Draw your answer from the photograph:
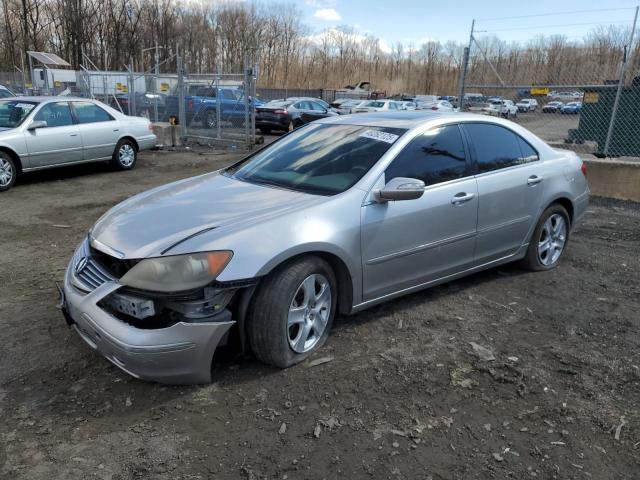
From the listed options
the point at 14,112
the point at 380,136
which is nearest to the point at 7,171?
the point at 14,112

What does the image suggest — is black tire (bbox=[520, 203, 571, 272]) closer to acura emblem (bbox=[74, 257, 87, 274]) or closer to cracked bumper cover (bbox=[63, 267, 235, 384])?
cracked bumper cover (bbox=[63, 267, 235, 384])

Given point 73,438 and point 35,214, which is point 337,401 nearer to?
point 73,438

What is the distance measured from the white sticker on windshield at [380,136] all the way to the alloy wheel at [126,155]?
26.4 ft

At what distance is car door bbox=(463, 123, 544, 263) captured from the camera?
4.34 m

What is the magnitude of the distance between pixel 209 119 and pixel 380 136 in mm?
12363

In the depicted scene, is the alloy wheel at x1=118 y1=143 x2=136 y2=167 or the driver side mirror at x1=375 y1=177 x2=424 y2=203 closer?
the driver side mirror at x1=375 y1=177 x2=424 y2=203

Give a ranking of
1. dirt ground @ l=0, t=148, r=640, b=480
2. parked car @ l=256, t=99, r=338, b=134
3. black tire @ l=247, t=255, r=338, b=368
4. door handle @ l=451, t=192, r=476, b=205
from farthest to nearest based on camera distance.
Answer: parked car @ l=256, t=99, r=338, b=134 → door handle @ l=451, t=192, r=476, b=205 → black tire @ l=247, t=255, r=338, b=368 → dirt ground @ l=0, t=148, r=640, b=480

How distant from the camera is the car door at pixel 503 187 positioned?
434 cm

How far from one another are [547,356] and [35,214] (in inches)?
263

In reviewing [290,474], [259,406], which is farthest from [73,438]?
[290,474]

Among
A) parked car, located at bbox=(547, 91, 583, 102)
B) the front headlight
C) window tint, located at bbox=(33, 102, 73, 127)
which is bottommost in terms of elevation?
the front headlight

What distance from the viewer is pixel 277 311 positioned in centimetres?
305

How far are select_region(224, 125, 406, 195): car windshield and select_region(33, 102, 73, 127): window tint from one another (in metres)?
6.31

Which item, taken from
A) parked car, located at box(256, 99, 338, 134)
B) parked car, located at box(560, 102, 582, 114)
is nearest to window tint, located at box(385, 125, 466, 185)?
parked car, located at box(560, 102, 582, 114)
